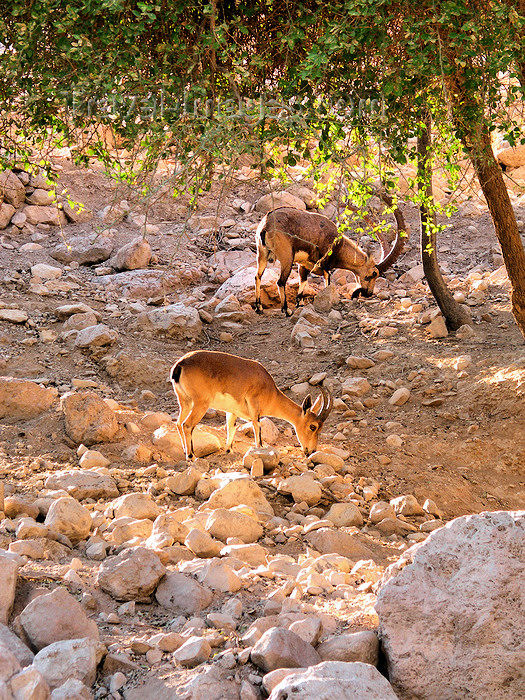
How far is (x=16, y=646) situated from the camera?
314cm

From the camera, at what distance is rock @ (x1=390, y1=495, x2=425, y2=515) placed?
271 inches

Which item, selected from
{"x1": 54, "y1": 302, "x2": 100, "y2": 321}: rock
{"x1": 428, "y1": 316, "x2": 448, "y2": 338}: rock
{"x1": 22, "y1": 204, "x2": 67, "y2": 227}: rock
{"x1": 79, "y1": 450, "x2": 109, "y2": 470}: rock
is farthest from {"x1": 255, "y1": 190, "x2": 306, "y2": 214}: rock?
{"x1": 79, "y1": 450, "x2": 109, "y2": 470}: rock

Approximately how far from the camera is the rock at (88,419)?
26.0 ft

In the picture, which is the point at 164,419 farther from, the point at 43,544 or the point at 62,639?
the point at 62,639

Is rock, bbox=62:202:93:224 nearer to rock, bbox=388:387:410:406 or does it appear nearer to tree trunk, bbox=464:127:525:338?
rock, bbox=388:387:410:406

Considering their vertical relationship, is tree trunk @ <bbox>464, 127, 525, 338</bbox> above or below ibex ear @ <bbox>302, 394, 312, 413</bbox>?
above

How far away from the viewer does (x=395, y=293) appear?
1338 cm

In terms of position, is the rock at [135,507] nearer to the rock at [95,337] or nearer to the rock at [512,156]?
the rock at [95,337]

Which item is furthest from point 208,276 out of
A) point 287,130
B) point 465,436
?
point 287,130

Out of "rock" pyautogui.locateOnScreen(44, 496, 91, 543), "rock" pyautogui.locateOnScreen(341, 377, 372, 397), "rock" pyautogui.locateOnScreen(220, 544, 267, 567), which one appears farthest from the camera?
"rock" pyautogui.locateOnScreen(341, 377, 372, 397)

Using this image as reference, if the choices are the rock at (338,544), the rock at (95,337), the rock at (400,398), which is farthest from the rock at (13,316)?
the rock at (338,544)

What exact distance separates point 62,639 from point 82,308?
355 inches

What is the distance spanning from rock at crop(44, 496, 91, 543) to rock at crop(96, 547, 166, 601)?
1.11 meters

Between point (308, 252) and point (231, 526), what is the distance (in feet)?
28.9
